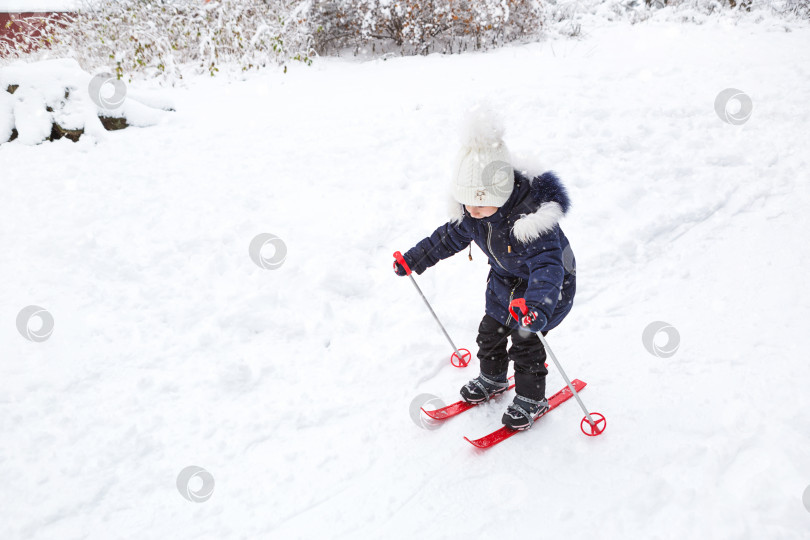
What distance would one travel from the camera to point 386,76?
8102 mm

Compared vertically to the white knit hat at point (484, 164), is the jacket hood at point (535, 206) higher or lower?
lower

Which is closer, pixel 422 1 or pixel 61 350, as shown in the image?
pixel 61 350

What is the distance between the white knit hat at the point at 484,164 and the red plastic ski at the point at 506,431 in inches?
57.2

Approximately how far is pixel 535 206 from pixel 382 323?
187cm

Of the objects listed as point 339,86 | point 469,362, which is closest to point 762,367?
point 469,362

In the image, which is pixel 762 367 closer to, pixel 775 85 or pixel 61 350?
pixel 61 350

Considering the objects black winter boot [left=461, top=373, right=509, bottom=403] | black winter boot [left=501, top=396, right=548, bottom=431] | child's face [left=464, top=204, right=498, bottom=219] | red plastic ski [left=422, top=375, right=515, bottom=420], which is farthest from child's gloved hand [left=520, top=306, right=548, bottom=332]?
red plastic ski [left=422, top=375, right=515, bottom=420]

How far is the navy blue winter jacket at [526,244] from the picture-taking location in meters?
2.62

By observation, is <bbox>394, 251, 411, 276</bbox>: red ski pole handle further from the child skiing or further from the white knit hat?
the white knit hat

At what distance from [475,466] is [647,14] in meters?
10.8

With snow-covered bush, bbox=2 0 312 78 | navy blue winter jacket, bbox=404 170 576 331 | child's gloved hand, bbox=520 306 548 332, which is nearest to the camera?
child's gloved hand, bbox=520 306 548 332

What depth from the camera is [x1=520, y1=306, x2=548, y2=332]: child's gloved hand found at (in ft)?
8.26

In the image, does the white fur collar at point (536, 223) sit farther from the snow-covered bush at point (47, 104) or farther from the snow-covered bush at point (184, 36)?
the snow-covered bush at point (184, 36)

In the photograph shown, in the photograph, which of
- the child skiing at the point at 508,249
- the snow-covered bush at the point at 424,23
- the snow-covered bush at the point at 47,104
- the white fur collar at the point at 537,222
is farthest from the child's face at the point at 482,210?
the snow-covered bush at the point at 424,23
